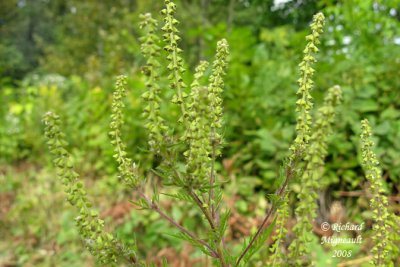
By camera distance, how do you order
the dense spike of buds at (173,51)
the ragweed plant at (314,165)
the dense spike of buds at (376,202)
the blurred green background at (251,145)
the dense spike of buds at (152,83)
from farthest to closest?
the blurred green background at (251,145)
the dense spike of buds at (376,202)
the dense spike of buds at (173,51)
the dense spike of buds at (152,83)
the ragweed plant at (314,165)

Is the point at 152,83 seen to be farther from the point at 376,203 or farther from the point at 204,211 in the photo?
the point at 376,203

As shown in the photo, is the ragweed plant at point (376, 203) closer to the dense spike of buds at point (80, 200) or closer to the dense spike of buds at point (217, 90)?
the dense spike of buds at point (217, 90)

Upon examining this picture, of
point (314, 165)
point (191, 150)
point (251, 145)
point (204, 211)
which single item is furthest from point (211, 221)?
point (251, 145)

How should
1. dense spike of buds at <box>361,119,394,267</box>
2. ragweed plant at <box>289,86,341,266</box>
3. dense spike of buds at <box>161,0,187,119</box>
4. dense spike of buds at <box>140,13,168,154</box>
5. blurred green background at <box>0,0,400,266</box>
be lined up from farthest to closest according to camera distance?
blurred green background at <box>0,0,400,266</box> → dense spike of buds at <box>361,119,394,267</box> → dense spike of buds at <box>161,0,187,119</box> → dense spike of buds at <box>140,13,168,154</box> → ragweed plant at <box>289,86,341,266</box>

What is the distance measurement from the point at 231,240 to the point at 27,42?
29.5 metres

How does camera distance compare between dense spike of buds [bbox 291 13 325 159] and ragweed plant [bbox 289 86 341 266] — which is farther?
dense spike of buds [bbox 291 13 325 159]

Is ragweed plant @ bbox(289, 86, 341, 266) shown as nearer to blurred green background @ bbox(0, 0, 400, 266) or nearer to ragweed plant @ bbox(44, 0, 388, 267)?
ragweed plant @ bbox(44, 0, 388, 267)

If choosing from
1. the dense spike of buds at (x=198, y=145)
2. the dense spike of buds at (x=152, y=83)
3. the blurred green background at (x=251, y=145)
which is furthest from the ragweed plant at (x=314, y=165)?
the blurred green background at (x=251, y=145)

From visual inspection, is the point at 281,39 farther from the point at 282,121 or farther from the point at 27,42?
the point at 27,42

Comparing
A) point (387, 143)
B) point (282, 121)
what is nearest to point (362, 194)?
point (387, 143)

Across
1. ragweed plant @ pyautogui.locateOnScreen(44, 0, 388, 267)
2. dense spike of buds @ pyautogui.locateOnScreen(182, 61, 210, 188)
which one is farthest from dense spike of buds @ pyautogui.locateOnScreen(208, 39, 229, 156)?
dense spike of buds @ pyautogui.locateOnScreen(182, 61, 210, 188)

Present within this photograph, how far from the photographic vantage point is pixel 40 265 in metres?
3.85

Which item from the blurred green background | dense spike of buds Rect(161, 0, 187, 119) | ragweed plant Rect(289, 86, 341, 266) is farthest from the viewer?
the blurred green background

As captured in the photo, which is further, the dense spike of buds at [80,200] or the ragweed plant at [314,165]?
the dense spike of buds at [80,200]
